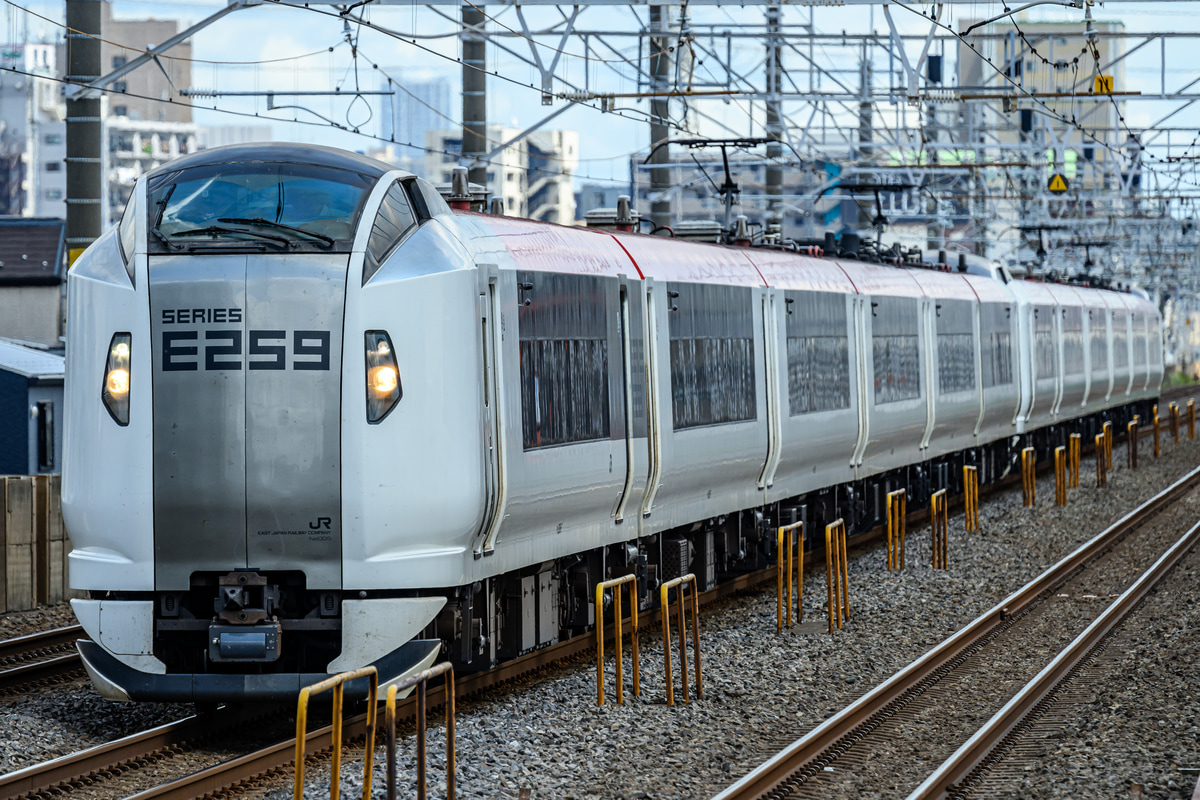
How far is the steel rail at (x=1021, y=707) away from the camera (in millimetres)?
9609

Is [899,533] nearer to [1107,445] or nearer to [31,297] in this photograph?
[1107,445]

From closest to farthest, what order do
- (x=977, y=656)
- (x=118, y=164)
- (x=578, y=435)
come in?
(x=578, y=435) < (x=977, y=656) < (x=118, y=164)

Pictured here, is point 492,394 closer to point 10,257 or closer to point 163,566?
point 163,566

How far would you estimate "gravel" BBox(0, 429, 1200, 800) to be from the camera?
30.9 ft

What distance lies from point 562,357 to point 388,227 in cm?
210

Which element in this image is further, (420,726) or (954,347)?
(954,347)

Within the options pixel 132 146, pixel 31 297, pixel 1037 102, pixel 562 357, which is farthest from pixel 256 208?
pixel 132 146

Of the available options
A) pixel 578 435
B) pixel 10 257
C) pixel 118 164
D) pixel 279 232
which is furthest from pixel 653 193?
pixel 118 164

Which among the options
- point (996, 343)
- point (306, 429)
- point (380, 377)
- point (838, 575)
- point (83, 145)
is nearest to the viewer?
point (306, 429)

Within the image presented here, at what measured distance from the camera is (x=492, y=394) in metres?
10.5

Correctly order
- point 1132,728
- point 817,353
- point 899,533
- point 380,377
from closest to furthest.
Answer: point 380,377 → point 1132,728 → point 817,353 → point 899,533

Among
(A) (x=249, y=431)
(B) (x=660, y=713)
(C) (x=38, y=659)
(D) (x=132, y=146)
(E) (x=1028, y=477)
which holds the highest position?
(D) (x=132, y=146)

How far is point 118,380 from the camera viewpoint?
9.78m

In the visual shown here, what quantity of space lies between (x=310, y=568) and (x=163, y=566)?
32.3 inches
